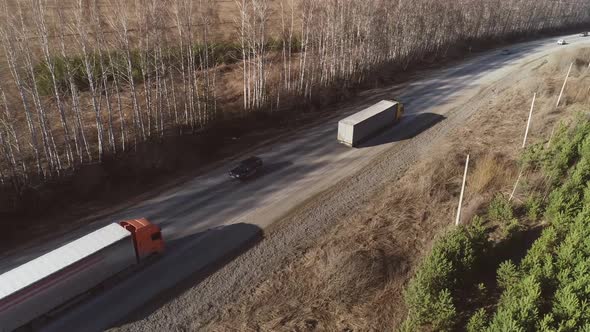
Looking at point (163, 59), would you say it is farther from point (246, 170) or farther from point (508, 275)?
point (508, 275)

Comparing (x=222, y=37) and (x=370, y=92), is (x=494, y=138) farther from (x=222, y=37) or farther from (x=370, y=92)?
(x=222, y=37)

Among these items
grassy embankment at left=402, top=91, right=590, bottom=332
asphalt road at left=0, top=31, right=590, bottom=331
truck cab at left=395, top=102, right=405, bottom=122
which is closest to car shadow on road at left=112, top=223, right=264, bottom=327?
asphalt road at left=0, top=31, right=590, bottom=331

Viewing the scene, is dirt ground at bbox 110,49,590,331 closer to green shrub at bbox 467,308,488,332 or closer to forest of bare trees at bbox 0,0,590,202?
green shrub at bbox 467,308,488,332

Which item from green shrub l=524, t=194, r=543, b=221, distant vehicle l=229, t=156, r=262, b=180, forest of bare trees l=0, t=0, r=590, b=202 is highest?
forest of bare trees l=0, t=0, r=590, b=202

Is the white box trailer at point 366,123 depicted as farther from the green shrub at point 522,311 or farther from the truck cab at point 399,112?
the green shrub at point 522,311

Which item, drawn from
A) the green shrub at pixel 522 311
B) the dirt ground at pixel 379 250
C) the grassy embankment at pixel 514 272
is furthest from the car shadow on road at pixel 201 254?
the green shrub at pixel 522 311
